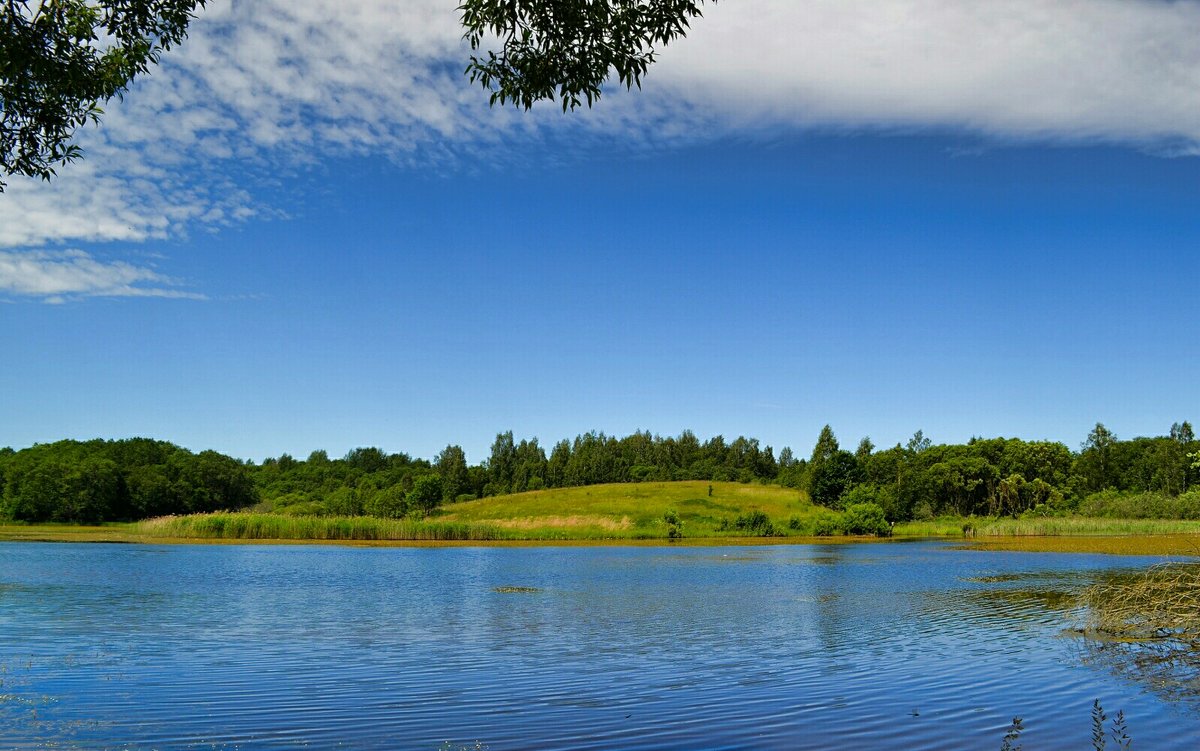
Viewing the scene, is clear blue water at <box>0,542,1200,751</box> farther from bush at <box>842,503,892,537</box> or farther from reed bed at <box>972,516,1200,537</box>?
bush at <box>842,503,892,537</box>

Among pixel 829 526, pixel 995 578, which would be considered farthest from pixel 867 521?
pixel 995 578

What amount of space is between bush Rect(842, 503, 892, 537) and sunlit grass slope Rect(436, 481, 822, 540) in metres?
7.89

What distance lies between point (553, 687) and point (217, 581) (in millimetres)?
26259

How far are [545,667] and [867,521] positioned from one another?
96.9m

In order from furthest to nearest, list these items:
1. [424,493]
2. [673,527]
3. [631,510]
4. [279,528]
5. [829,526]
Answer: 1. [424,493]
2. [631,510]
3. [829,526]
4. [673,527]
5. [279,528]

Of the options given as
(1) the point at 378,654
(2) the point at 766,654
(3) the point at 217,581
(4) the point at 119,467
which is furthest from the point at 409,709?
(4) the point at 119,467

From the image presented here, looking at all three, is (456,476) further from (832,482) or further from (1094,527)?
(1094,527)

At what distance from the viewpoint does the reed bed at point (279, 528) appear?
7731 centimetres

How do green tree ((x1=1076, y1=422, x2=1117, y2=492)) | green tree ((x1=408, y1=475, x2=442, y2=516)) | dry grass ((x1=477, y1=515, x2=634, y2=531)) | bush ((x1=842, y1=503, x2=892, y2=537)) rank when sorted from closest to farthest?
1. bush ((x1=842, y1=503, x2=892, y2=537))
2. dry grass ((x1=477, y1=515, x2=634, y2=531))
3. green tree ((x1=408, y1=475, x2=442, y2=516))
4. green tree ((x1=1076, y1=422, x2=1117, y2=492))

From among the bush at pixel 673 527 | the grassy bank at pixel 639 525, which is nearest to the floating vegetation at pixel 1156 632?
the grassy bank at pixel 639 525

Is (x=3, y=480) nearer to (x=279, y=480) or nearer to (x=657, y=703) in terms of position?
(x=279, y=480)

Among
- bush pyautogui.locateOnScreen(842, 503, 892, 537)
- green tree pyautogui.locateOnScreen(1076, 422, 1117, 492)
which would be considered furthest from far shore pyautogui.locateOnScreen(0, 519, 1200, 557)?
green tree pyautogui.locateOnScreen(1076, 422, 1117, 492)

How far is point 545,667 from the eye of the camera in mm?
18281

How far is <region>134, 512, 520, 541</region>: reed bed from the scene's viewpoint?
77312 mm
